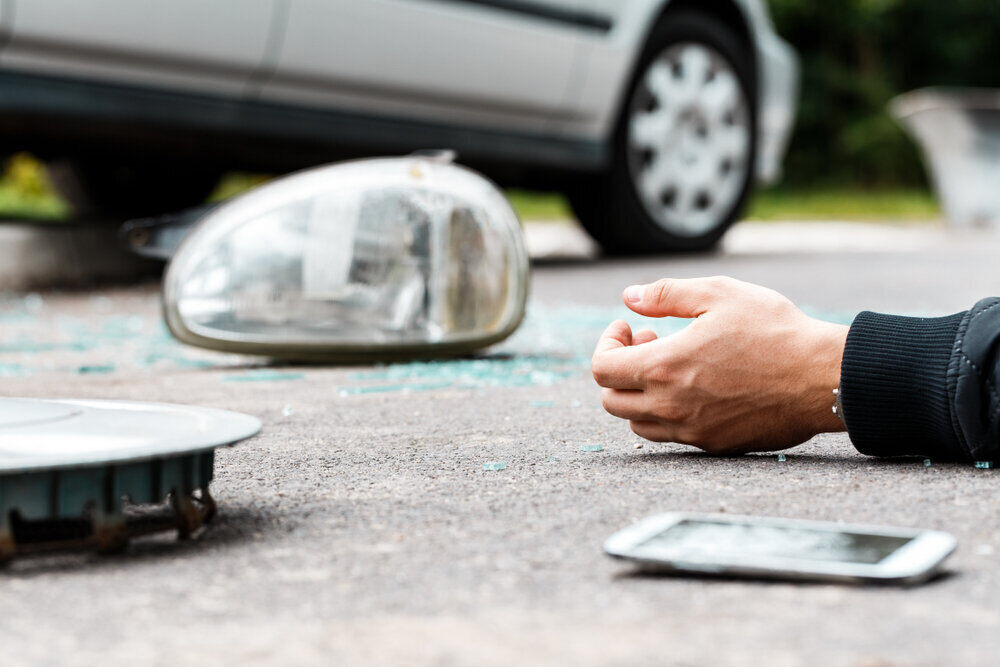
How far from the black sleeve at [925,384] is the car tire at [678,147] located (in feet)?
11.6

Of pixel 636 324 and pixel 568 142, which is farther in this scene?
pixel 568 142

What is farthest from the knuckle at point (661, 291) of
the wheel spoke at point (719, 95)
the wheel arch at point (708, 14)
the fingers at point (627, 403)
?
the wheel spoke at point (719, 95)

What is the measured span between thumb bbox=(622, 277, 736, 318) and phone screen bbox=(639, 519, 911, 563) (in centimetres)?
41

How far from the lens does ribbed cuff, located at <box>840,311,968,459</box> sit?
138 cm

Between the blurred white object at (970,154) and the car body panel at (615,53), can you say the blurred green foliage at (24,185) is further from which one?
the blurred white object at (970,154)

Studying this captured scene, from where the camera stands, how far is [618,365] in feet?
4.92

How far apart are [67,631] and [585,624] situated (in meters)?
0.36

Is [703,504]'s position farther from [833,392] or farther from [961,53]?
[961,53]

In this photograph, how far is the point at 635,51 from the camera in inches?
188

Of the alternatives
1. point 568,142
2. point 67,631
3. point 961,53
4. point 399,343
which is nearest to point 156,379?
point 399,343

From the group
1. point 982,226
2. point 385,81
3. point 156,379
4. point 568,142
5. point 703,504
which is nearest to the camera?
point 703,504

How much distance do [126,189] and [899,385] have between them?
482 cm

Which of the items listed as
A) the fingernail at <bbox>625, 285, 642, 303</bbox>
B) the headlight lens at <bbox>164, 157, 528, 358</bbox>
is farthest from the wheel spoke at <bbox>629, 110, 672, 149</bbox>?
the fingernail at <bbox>625, 285, 642, 303</bbox>

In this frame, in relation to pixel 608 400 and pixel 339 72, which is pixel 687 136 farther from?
pixel 608 400
